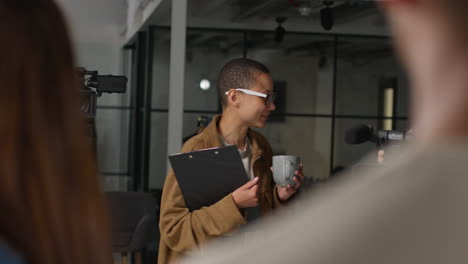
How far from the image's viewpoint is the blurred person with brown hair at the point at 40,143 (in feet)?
2.37

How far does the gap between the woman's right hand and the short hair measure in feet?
1.44

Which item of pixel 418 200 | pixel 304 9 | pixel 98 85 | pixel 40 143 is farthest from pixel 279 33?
pixel 418 200

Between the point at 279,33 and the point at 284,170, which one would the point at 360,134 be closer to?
the point at 284,170

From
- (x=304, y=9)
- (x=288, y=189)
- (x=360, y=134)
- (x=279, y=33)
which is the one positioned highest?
(x=304, y=9)

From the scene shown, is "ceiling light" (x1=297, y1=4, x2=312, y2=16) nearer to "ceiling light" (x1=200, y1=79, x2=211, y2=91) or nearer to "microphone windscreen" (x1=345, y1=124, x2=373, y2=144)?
"ceiling light" (x1=200, y1=79, x2=211, y2=91)

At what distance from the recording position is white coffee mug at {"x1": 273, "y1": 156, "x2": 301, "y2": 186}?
2455 mm

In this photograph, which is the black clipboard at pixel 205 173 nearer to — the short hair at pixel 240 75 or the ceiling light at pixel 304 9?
the short hair at pixel 240 75

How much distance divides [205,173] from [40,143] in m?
1.65

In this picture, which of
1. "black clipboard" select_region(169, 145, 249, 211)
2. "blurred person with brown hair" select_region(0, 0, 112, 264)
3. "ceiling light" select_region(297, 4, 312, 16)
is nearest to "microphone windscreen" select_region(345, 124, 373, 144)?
"black clipboard" select_region(169, 145, 249, 211)

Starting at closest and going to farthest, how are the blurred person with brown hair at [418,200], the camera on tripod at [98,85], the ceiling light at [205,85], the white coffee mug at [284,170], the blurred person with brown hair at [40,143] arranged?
1. the blurred person with brown hair at [418,200]
2. the blurred person with brown hair at [40,143]
3. the white coffee mug at [284,170]
4. the camera on tripod at [98,85]
5. the ceiling light at [205,85]

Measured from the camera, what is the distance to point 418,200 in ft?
1.46

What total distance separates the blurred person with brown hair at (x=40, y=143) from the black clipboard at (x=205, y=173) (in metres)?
1.54

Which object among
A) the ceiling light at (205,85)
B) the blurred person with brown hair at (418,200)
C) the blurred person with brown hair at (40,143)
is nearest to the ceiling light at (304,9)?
the ceiling light at (205,85)

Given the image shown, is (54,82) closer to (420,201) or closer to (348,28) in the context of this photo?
(420,201)
